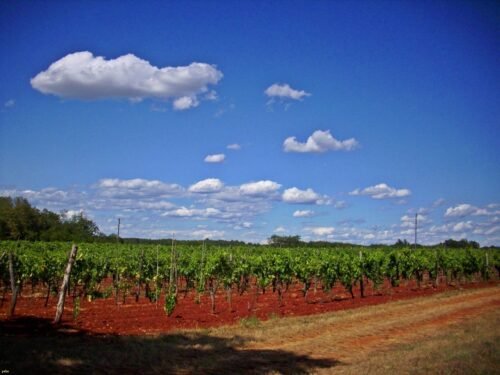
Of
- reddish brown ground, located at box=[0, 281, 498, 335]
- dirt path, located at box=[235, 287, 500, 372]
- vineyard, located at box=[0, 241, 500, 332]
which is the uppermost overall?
vineyard, located at box=[0, 241, 500, 332]

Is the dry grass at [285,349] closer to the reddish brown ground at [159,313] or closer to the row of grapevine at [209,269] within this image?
the reddish brown ground at [159,313]

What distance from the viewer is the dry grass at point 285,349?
344 inches

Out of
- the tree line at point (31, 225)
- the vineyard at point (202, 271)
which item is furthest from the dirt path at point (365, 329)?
the tree line at point (31, 225)

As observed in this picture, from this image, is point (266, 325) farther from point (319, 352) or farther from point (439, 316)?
point (439, 316)

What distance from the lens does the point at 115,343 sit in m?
11.0

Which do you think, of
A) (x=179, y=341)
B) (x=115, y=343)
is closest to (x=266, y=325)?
(x=179, y=341)

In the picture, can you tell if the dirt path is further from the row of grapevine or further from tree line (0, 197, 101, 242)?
tree line (0, 197, 101, 242)

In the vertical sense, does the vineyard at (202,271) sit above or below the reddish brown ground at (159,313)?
above

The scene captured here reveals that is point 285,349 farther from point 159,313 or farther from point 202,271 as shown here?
point 202,271

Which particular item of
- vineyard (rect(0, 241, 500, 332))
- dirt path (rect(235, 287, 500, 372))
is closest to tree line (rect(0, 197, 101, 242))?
vineyard (rect(0, 241, 500, 332))

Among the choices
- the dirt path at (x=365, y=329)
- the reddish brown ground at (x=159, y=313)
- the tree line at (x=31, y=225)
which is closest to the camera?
the dirt path at (x=365, y=329)

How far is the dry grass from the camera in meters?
8.73

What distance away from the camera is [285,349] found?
10.8m

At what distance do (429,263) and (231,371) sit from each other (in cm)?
2507
